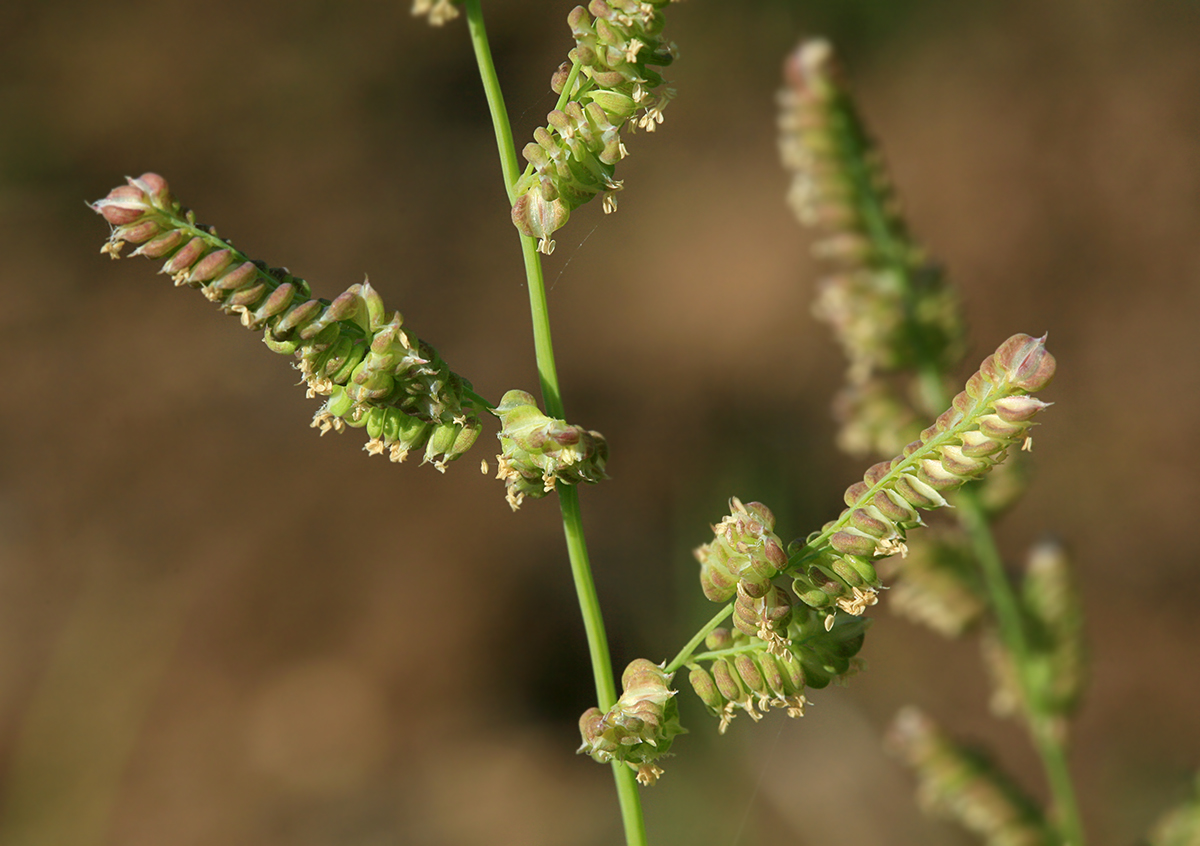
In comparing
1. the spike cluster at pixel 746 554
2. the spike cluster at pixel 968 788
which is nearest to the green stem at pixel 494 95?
the spike cluster at pixel 746 554

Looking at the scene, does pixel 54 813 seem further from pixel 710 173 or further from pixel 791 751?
pixel 710 173

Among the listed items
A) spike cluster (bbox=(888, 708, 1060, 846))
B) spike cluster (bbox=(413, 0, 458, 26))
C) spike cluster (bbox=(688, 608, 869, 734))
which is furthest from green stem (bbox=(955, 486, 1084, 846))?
spike cluster (bbox=(413, 0, 458, 26))

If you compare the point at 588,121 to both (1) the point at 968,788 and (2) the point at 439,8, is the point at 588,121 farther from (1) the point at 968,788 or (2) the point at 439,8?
(1) the point at 968,788

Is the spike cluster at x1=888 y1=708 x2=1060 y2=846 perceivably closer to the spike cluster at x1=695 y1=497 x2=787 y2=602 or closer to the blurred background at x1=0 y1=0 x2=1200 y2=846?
the spike cluster at x1=695 y1=497 x2=787 y2=602

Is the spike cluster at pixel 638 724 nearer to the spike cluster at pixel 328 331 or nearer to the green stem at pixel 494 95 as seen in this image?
the spike cluster at pixel 328 331

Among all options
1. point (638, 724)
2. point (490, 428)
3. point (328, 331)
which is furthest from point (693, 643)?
point (490, 428)
